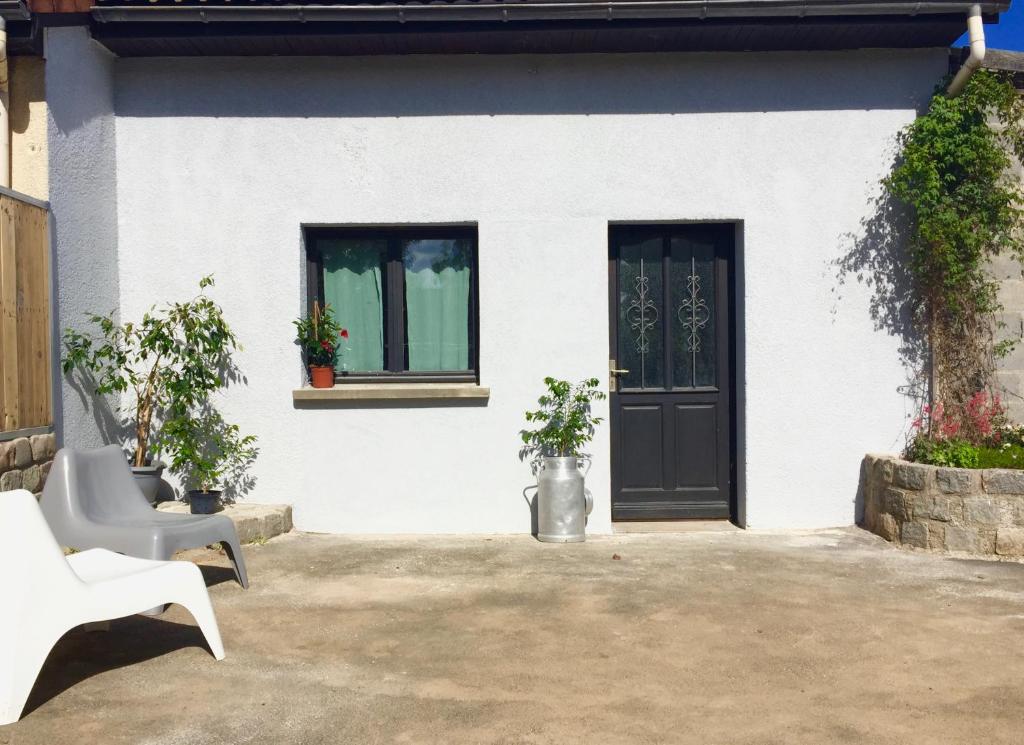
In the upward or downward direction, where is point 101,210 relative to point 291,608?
upward

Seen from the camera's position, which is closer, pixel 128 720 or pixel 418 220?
pixel 128 720

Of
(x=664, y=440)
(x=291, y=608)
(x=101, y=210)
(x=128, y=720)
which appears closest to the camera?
(x=128, y=720)

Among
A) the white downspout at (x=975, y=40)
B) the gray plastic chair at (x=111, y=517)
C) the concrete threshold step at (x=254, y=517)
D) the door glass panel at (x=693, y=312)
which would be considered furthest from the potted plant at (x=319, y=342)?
the white downspout at (x=975, y=40)

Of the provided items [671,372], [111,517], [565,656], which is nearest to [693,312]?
[671,372]

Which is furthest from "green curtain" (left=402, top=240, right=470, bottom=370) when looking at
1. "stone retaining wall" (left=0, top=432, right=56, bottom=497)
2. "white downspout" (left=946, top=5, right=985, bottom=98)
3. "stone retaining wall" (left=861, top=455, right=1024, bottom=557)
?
"white downspout" (left=946, top=5, right=985, bottom=98)

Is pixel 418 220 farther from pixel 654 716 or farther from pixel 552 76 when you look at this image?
pixel 654 716

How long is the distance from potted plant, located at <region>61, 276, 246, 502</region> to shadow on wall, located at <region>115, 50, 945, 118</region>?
1445mm

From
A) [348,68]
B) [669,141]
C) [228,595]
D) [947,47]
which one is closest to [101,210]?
[348,68]

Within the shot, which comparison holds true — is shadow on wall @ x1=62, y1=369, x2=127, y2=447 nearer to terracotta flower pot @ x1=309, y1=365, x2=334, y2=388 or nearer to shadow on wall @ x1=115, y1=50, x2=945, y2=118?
terracotta flower pot @ x1=309, y1=365, x2=334, y2=388

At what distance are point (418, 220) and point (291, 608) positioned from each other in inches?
126

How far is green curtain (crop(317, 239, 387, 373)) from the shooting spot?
7195 millimetres

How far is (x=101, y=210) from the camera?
6.65 meters

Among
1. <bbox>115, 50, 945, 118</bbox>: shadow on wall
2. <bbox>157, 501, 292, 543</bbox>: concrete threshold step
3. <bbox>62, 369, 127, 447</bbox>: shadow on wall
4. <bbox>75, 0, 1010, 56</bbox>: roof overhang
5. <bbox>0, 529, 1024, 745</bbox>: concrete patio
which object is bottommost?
<bbox>0, 529, 1024, 745</bbox>: concrete patio

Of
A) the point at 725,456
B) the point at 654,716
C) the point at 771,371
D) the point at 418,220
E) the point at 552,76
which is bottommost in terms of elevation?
the point at 654,716
